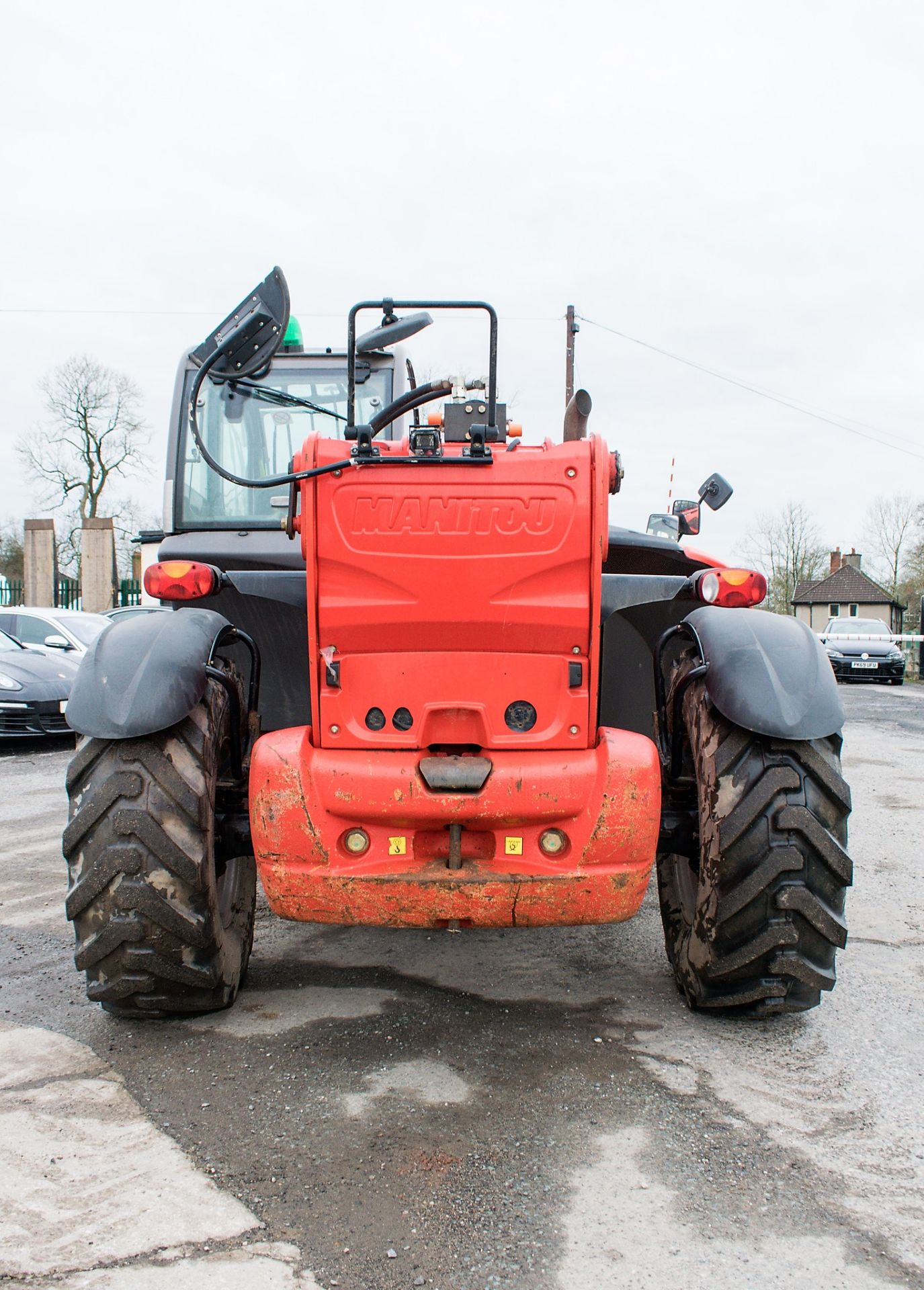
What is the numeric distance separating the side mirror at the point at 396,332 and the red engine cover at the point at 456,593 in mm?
1471

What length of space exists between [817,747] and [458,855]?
108cm

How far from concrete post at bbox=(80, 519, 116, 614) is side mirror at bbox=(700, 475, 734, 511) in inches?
915

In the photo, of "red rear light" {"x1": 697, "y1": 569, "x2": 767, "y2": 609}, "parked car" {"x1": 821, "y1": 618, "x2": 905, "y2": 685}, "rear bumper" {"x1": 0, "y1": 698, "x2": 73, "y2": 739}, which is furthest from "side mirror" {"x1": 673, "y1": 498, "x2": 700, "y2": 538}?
"parked car" {"x1": 821, "y1": 618, "x2": 905, "y2": 685}

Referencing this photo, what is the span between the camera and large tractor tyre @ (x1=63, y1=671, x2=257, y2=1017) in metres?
2.75

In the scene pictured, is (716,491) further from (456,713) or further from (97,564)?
(97,564)

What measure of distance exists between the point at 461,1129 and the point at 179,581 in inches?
67.6

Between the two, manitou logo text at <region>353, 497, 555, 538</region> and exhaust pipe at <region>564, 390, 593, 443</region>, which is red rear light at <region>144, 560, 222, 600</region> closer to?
manitou logo text at <region>353, 497, 555, 538</region>

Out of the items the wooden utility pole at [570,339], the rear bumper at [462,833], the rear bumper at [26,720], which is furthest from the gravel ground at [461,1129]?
the wooden utility pole at [570,339]

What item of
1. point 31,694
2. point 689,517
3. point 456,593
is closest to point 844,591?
point 31,694

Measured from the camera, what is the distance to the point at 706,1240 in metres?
2.06

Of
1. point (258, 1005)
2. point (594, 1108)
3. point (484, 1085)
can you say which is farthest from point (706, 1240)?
point (258, 1005)

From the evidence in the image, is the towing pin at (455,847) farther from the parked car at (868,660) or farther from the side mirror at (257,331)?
the parked car at (868,660)

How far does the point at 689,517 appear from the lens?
4.43 m

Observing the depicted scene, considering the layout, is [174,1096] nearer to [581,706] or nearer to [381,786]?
[381,786]
